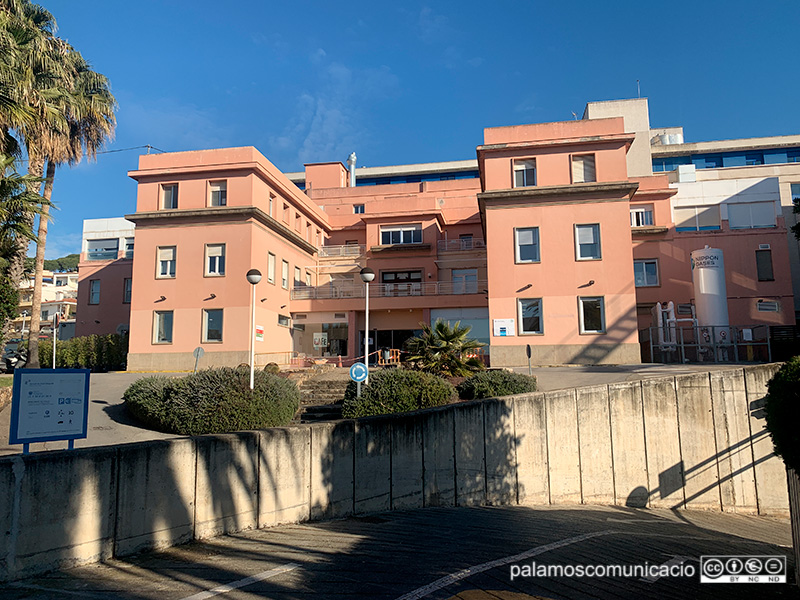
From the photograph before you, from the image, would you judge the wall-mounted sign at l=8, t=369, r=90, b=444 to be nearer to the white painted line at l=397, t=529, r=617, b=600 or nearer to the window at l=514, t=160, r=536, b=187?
the white painted line at l=397, t=529, r=617, b=600

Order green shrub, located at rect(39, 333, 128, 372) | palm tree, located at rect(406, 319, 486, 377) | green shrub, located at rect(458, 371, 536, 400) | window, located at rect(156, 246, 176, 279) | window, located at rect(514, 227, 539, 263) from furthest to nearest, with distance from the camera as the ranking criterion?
green shrub, located at rect(39, 333, 128, 372) < window, located at rect(156, 246, 176, 279) < window, located at rect(514, 227, 539, 263) < palm tree, located at rect(406, 319, 486, 377) < green shrub, located at rect(458, 371, 536, 400)

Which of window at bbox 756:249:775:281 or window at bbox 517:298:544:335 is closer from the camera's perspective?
window at bbox 517:298:544:335

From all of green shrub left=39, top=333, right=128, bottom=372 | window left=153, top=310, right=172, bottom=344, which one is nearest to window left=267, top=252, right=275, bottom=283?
window left=153, top=310, right=172, bottom=344

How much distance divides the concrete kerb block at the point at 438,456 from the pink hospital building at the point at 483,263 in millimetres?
14670

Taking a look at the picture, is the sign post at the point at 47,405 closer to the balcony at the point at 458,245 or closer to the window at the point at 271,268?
the window at the point at 271,268

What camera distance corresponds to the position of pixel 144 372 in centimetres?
2703

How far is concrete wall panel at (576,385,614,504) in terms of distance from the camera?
41.9 feet

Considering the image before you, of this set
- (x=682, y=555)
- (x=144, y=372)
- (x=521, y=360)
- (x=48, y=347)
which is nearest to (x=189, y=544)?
(x=682, y=555)

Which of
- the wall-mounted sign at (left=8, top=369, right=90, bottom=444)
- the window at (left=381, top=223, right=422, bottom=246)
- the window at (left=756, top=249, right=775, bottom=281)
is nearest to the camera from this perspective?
the wall-mounted sign at (left=8, top=369, right=90, bottom=444)

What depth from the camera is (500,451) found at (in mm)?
11430

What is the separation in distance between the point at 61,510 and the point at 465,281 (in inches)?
1125

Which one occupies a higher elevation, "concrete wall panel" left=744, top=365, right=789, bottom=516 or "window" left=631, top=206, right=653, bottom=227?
"window" left=631, top=206, right=653, bottom=227

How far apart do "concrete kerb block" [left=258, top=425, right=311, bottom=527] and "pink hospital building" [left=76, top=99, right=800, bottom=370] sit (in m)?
17.8

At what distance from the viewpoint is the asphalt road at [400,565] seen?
483 cm
